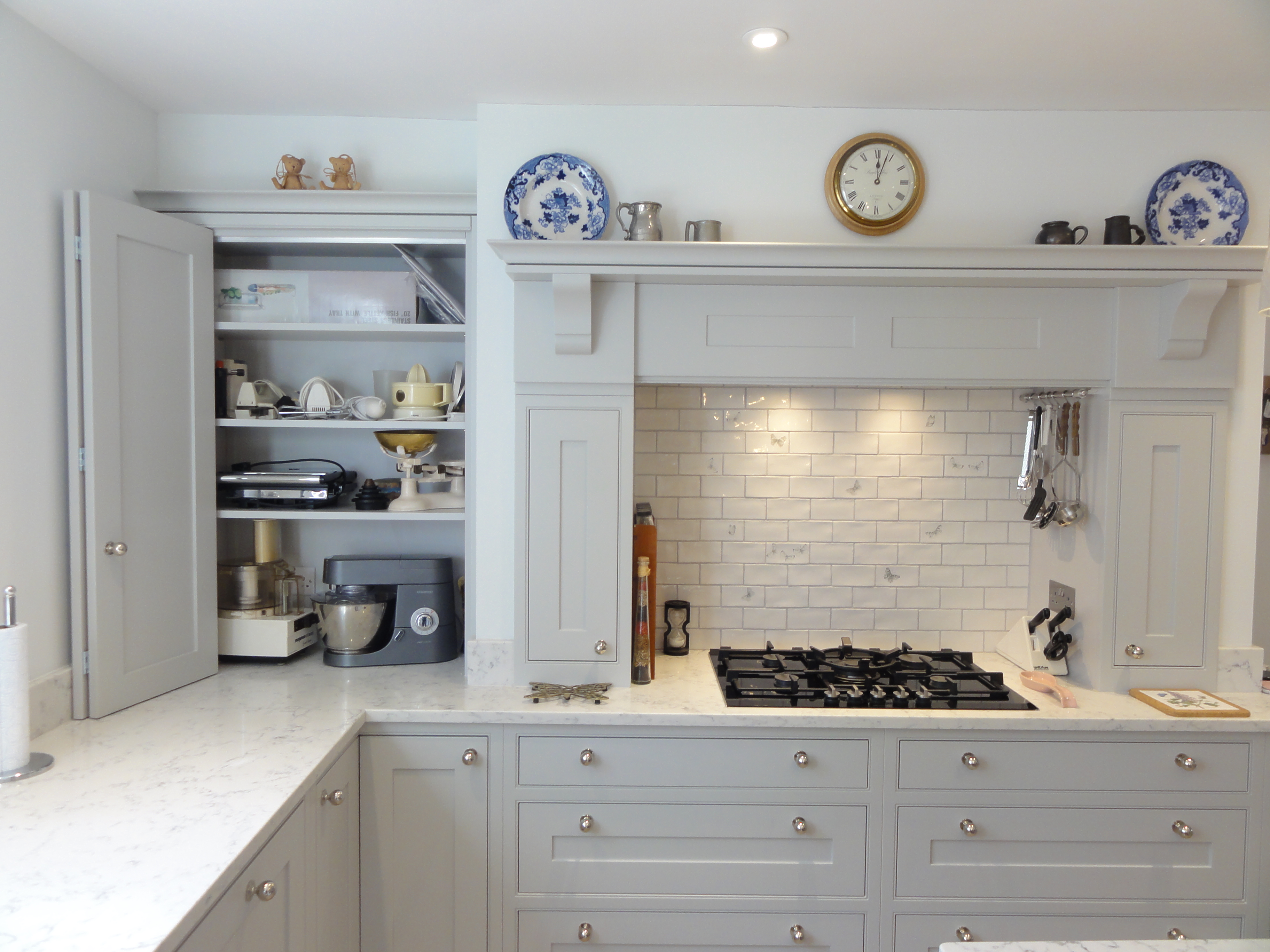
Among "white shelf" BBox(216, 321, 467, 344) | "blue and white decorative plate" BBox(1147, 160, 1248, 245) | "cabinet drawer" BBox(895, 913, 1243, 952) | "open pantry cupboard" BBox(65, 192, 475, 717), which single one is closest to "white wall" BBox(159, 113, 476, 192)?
"open pantry cupboard" BBox(65, 192, 475, 717)

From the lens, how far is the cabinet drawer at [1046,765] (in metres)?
2.14

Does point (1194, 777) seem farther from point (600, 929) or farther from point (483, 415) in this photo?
point (483, 415)

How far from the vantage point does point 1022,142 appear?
2346mm

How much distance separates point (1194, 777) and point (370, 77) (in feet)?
9.66

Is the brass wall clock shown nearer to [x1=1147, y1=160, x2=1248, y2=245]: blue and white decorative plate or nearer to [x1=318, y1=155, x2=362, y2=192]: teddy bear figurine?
[x1=1147, y1=160, x2=1248, y2=245]: blue and white decorative plate

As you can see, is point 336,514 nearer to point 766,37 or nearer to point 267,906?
point 267,906

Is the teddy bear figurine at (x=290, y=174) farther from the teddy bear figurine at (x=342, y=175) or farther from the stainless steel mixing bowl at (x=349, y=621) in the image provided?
the stainless steel mixing bowl at (x=349, y=621)

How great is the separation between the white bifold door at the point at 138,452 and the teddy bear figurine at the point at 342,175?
40 cm

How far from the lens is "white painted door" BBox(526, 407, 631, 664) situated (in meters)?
2.30

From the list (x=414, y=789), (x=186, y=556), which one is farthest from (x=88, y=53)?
(x=414, y=789)

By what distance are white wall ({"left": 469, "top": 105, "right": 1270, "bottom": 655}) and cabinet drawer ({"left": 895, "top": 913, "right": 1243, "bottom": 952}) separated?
6.17ft

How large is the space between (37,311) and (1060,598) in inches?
117

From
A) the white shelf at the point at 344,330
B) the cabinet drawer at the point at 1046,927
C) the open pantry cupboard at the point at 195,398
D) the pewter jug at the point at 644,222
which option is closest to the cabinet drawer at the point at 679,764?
the cabinet drawer at the point at 1046,927

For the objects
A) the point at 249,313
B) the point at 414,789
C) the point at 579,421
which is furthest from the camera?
the point at 249,313
